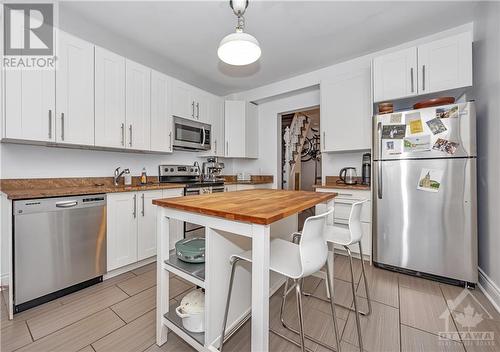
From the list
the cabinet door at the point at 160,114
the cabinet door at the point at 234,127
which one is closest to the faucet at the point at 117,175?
the cabinet door at the point at 160,114

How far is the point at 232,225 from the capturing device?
1034mm

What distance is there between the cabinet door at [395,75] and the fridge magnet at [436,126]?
45 centimetres

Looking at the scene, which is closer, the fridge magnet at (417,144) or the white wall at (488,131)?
the white wall at (488,131)

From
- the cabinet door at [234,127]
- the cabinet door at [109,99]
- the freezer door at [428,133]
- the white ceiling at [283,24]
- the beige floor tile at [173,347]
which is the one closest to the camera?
the beige floor tile at [173,347]

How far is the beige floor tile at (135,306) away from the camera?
161 cm

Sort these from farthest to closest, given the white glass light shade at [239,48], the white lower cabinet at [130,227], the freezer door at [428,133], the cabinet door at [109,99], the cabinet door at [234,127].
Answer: the cabinet door at [234,127] < the cabinet door at [109,99] < the white lower cabinet at [130,227] < the freezer door at [428,133] < the white glass light shade at [239,48]

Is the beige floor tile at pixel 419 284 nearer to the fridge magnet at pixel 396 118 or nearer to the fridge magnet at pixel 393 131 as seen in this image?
the fridge magnet at pixel 393 131

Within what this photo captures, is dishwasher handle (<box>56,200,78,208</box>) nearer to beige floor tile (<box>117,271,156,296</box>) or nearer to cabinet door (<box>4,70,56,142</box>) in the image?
cabinet door (<box>4,70,56,142</box>)

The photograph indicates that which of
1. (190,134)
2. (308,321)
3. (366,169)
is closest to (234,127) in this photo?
(190,134)

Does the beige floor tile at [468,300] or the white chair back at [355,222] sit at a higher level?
the white chair back at [355,222]

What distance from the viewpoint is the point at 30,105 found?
1862mm

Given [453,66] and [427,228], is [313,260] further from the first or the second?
[453,66]

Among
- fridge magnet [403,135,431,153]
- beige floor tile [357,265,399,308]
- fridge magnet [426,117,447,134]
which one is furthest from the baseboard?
fridge magnet [426,117,447,134]

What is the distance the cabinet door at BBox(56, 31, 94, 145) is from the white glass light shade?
5.23 feet
